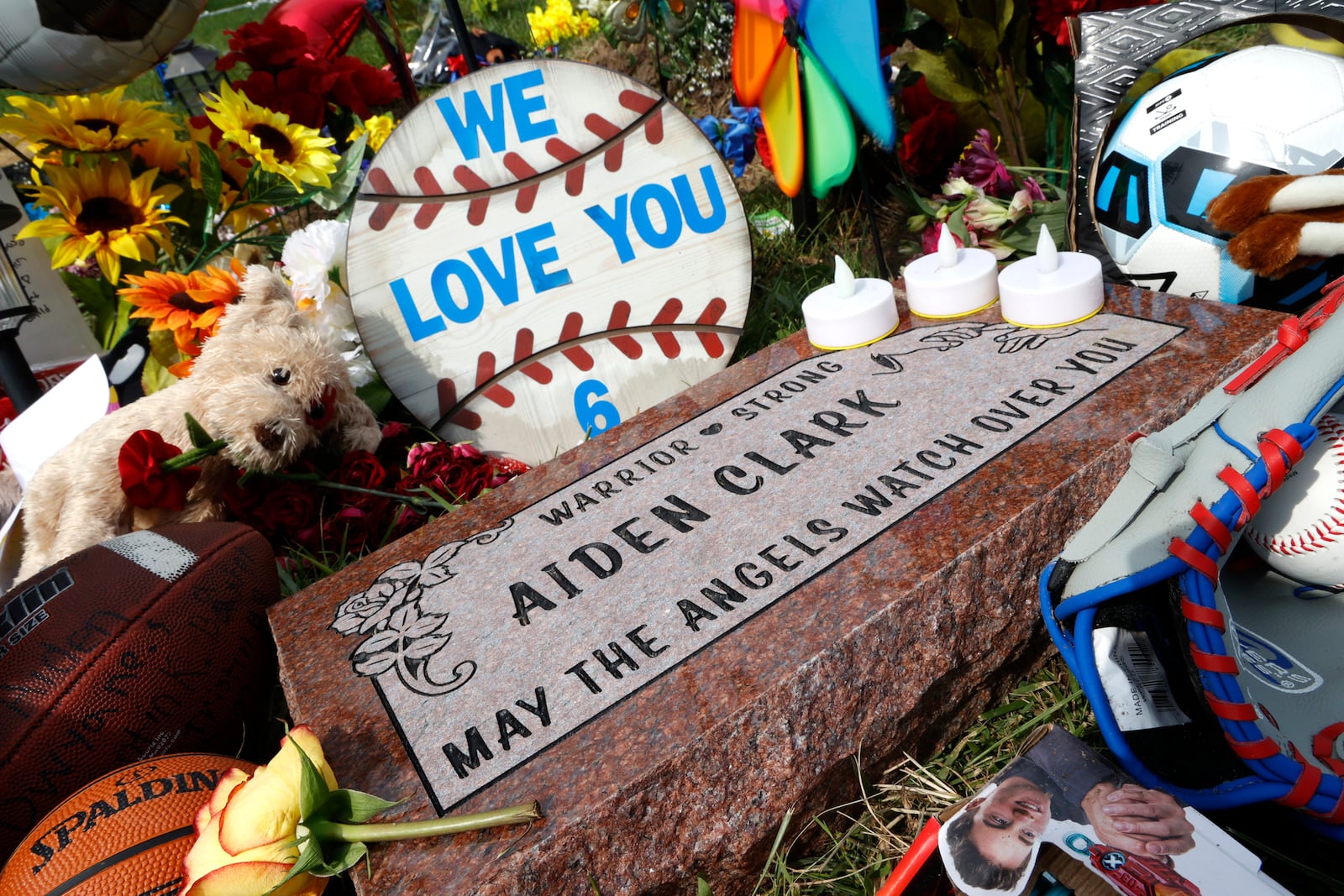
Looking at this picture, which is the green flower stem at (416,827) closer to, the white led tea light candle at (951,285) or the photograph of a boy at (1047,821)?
the photograph of a boy at (1047,821)

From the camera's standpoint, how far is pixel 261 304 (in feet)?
6.72

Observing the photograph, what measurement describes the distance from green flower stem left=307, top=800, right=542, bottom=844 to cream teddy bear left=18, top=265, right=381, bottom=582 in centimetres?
100

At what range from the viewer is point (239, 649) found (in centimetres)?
162

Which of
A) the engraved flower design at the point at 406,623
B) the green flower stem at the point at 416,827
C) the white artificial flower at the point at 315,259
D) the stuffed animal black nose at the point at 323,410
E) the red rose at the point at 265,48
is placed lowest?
the engraved flower design at the point at 406,623

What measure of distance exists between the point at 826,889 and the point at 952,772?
0.95ft

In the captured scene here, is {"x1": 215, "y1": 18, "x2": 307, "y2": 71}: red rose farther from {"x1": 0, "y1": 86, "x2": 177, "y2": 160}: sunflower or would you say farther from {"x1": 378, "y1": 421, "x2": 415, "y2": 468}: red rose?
{"x1": 378, "y1": 421, "x2": 415, "y2": 468}: red rose

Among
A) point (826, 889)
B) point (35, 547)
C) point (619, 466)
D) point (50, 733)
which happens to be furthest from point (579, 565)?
point (35, 547)

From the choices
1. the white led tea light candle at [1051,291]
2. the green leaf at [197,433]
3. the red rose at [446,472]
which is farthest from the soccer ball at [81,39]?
the white led tea light candle at [1051,291]

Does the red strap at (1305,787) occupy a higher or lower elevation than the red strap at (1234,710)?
lower

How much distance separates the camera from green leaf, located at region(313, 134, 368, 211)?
264 centimetres

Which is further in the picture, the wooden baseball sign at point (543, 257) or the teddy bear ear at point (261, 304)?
the wooden baseball sign at point (543, 257)

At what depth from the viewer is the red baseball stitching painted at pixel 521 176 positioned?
2.15 meters

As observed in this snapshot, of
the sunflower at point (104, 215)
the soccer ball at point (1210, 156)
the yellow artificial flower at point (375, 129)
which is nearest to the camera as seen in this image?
the soccer ball at point (1210, 156)

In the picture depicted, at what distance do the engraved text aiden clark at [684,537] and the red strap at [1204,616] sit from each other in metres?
0.47
